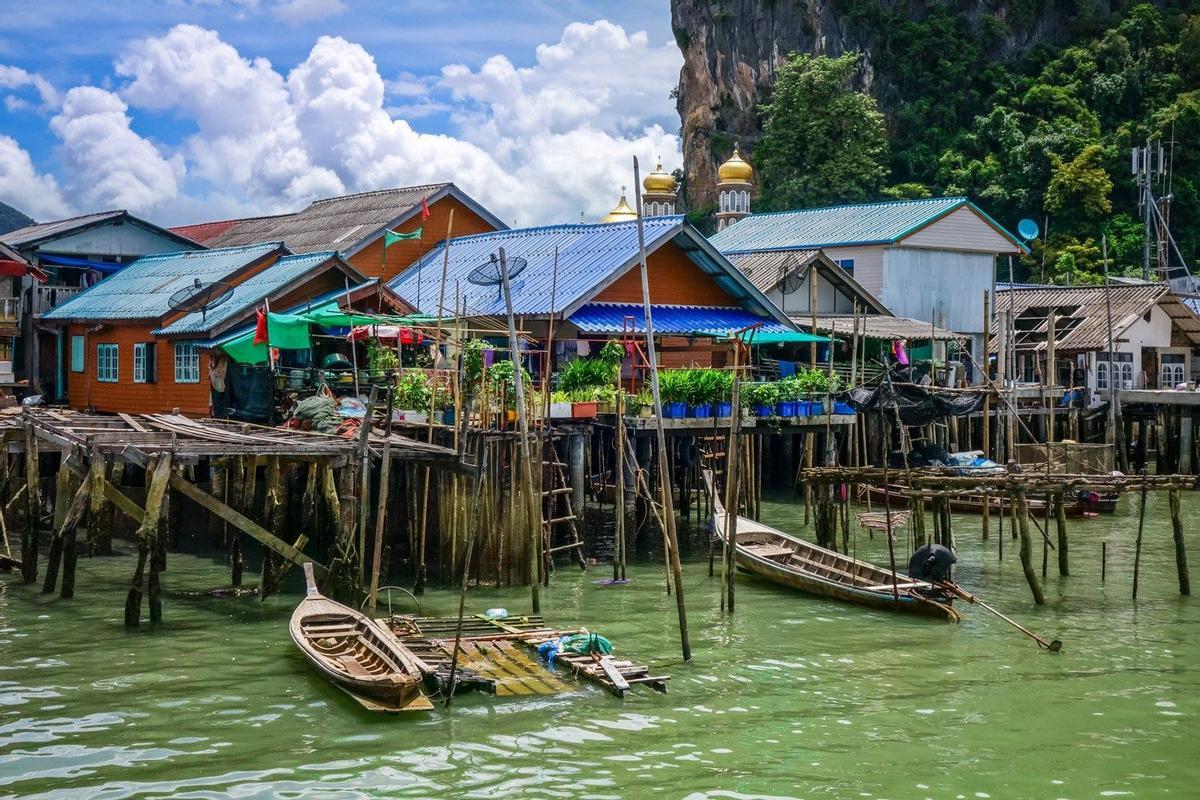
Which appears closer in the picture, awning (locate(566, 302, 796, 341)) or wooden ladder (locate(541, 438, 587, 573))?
wooden ladder (locate(541, 438, 587, 573))

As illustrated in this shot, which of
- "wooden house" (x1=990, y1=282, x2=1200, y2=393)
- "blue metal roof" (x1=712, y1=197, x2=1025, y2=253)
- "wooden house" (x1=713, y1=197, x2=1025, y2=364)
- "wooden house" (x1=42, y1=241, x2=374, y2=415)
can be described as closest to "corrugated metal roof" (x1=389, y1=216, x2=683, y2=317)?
"wooden house" (x1=42, y1=241, x2=374, y2=415)

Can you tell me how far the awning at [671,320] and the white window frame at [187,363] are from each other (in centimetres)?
896

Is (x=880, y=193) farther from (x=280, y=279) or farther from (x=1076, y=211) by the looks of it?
(x=280, y=279)

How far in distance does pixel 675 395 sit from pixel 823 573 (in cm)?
483

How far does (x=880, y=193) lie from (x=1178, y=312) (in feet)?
63.5

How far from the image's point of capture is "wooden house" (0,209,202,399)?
38.5 metres

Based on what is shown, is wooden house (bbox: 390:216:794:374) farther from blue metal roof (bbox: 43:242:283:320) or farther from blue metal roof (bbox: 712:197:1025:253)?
blue metal roof (bbox: 712:197:1025:253)

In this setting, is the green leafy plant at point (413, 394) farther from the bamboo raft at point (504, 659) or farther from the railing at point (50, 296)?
the railing at point (50, 296)

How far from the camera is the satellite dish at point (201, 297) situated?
31891 millimetres

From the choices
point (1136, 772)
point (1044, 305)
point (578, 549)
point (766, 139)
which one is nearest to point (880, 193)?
point (766, 139)

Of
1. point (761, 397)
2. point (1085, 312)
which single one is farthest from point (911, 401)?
point (1085, 312)

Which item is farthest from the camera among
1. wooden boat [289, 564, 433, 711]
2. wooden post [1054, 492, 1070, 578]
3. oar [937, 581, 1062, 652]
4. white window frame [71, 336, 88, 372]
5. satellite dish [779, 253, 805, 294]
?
satellite dish [779, 253, 805, 294]

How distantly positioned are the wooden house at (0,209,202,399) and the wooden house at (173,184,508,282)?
3834 millimetres

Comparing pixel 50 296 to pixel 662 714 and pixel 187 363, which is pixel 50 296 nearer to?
pixel 187 363
